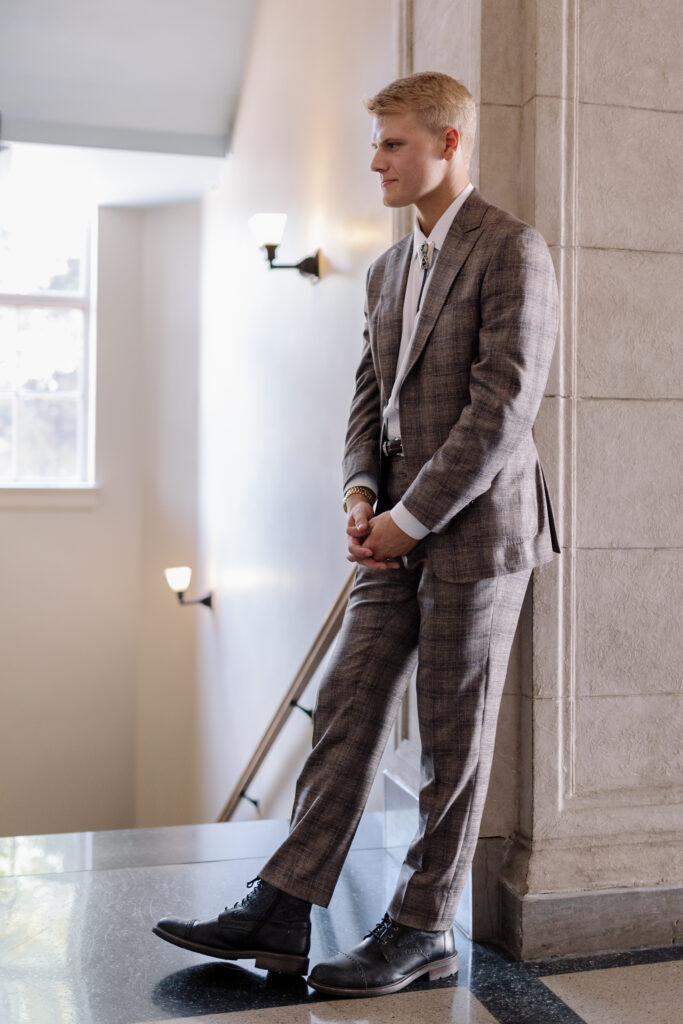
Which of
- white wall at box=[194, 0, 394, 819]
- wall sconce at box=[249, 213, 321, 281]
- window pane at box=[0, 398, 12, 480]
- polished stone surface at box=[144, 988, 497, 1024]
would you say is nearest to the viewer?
polished stone surface at box=[144, 988, 497, 1024]

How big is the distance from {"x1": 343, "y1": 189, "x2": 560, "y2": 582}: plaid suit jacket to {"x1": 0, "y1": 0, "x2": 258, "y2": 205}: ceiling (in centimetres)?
506

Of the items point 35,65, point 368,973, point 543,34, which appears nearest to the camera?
point 368,973

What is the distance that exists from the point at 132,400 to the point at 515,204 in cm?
613

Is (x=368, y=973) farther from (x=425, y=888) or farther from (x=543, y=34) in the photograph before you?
(x=543, y=34)

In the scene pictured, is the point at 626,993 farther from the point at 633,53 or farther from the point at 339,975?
the point at 633,53

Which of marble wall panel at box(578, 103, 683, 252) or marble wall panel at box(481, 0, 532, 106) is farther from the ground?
marble wall panel at box(481, 0, 532, 106)

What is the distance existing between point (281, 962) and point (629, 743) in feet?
2.92

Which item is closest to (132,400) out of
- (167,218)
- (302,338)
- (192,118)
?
(167,218)

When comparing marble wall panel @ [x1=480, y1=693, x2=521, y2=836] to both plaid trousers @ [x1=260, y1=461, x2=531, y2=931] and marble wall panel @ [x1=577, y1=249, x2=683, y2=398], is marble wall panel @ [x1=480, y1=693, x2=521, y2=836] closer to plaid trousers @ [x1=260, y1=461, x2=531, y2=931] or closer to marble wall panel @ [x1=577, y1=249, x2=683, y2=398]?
plaid trousers @ [x1=260, y1=461, x2=531, y2=931]

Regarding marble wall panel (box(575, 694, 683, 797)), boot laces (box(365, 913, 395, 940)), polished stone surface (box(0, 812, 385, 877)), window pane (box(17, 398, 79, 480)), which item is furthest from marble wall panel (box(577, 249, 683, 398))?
window pane (box(17, 398, 79, 480))

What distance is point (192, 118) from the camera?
6754 millimetres

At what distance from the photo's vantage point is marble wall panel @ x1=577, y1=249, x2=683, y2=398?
225 cm

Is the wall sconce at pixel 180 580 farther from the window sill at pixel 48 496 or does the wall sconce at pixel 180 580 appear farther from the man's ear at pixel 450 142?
the man's ear at pixel 450 142

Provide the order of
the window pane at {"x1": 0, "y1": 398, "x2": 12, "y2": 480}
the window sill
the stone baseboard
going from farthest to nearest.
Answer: the window pane at {"x1": 0, "y1": 398, "x2": 12, "y2": 480}, the window sill, the stone baseboard
